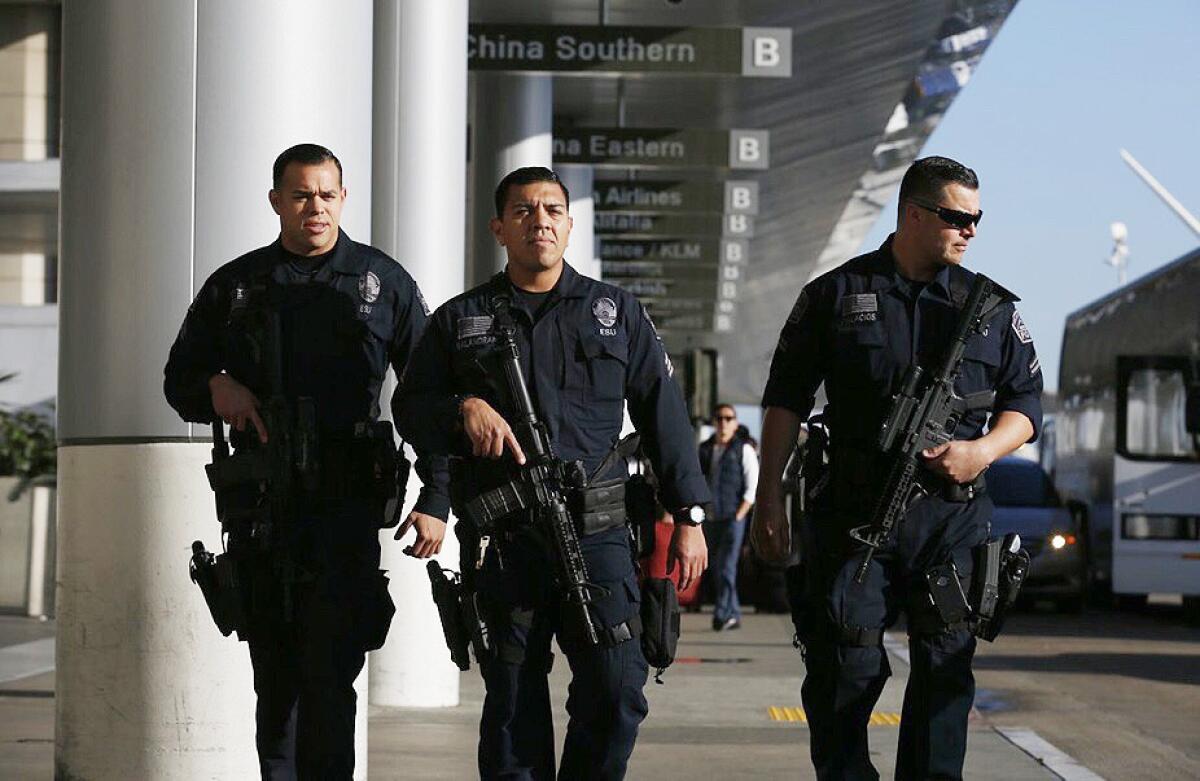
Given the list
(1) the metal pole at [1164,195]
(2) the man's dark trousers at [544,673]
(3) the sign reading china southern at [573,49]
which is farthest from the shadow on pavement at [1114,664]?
(1) the metal pole at [1164,195]

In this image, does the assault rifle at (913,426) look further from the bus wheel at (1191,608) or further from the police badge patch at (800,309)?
the bus wheel at (1191,608)

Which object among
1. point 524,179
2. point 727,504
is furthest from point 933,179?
point 727,504

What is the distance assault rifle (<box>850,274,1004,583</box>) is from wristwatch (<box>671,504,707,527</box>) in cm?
43

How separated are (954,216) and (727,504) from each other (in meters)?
13.1

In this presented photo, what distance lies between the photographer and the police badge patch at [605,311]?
6559 millimetres

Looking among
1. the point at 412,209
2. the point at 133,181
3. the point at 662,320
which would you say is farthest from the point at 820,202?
the point at 133,181

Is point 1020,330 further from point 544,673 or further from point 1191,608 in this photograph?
point 1191,608

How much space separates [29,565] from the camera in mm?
19609

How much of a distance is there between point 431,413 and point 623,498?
586 mm

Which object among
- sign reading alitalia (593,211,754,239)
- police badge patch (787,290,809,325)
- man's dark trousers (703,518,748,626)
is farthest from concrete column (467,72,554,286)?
police badge patch (787,290,809,325)

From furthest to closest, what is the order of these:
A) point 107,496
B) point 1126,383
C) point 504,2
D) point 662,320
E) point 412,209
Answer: point 662,320, point 1126,383, point 504,2, point 412,209, point 107,496

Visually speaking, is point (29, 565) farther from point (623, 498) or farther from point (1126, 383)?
point (623, 498)

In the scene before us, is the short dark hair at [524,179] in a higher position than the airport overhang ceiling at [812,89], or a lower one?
lower

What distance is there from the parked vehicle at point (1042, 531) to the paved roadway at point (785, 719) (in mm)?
4300
